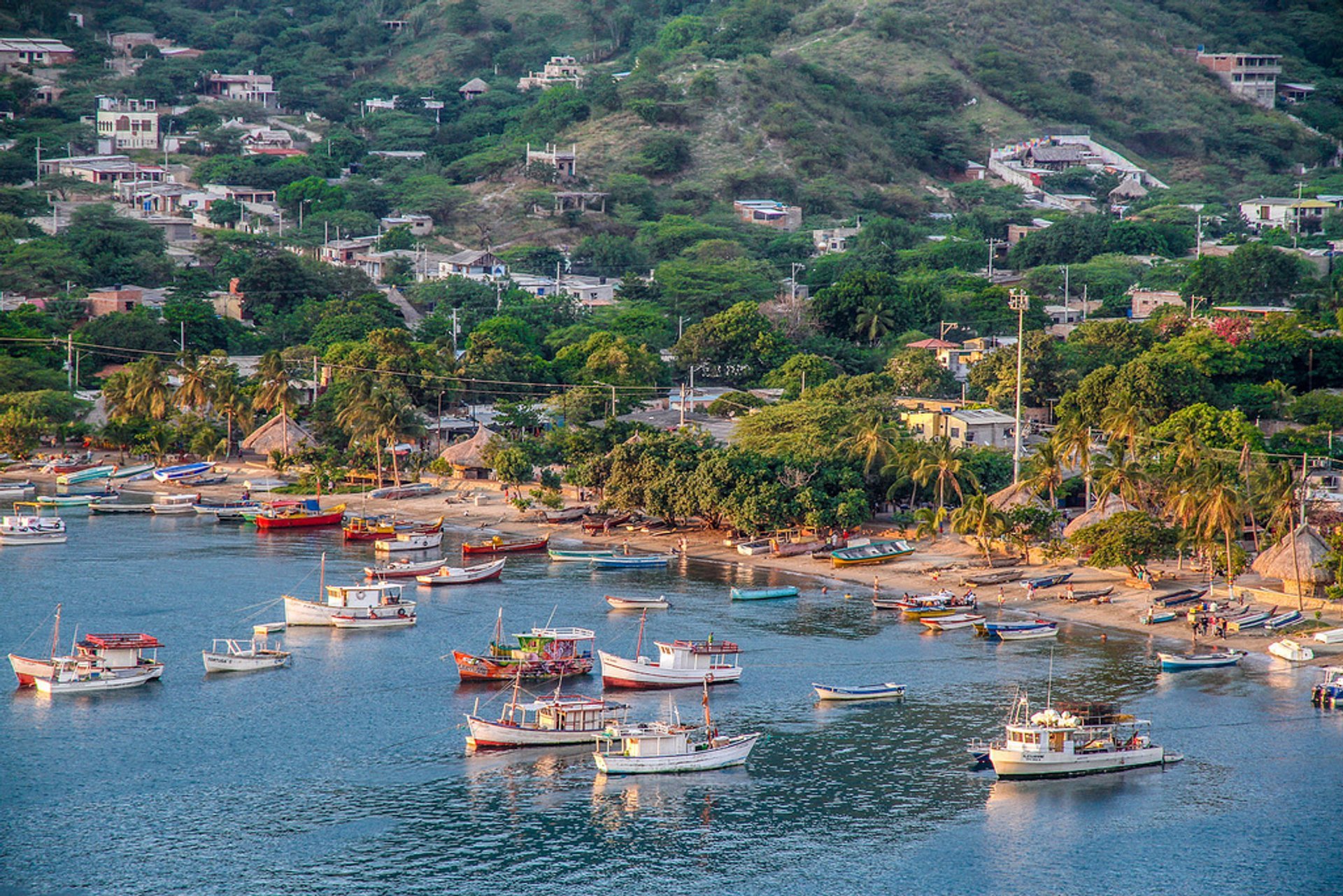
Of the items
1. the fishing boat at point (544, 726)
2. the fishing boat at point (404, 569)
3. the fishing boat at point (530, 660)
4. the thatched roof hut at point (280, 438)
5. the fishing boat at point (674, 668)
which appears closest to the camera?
the fishing boat at point (544, 726)

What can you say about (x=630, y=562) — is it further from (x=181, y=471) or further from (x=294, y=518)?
(x=181, y=471)

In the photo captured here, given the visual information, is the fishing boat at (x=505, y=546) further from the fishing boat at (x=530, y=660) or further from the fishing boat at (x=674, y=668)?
the fishing boat at (x=674, y=668)

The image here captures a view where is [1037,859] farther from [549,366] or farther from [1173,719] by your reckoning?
[549,366]

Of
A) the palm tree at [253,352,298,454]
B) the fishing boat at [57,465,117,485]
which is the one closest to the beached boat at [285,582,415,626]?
the palm tree at [253,352,298,454]

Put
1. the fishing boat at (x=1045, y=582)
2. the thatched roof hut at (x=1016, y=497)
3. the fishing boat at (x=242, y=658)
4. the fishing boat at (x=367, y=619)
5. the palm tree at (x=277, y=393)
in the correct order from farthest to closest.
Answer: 1. the palm tree at (x=277, y=393)
2. the thatched roof hut at (x=1016, y=497)
3. the fishing boat at (x=1045, y=582)
4. the fishing boat at (x=367, y=619)
5. the fishing boat at (x=242, y=658)

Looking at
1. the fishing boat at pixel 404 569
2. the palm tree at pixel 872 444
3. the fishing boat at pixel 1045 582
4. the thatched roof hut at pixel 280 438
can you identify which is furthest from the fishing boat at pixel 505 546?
the fishing boat at pixel 1045 582

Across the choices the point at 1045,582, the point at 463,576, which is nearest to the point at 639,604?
the point at 463,576
